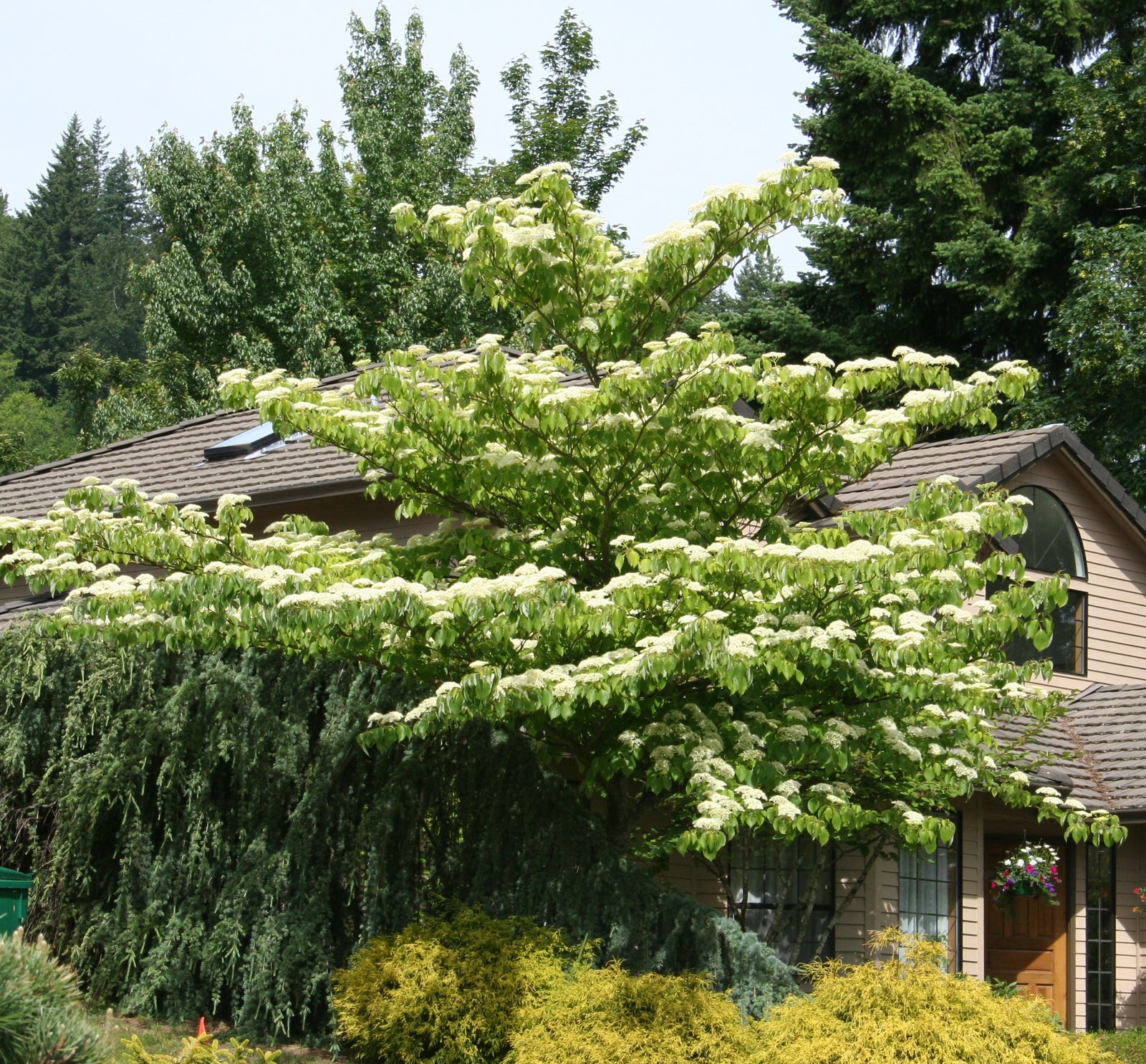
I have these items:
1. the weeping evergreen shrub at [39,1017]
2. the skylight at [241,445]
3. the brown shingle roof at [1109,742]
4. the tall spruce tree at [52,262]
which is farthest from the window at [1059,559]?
the tall spruce tree at [52,262]

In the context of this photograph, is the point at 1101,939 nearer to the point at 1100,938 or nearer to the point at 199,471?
the point at 1100,938

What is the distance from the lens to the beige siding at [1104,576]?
1639 centimetres

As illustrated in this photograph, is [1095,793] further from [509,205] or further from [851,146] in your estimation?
[851,146]

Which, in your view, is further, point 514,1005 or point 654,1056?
point 514,1005

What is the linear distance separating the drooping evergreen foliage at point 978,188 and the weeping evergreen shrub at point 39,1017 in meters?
19.5

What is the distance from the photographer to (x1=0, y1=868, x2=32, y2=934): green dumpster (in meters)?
9.24

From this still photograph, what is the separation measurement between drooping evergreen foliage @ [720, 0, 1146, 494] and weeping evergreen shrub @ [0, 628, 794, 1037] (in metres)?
15.0

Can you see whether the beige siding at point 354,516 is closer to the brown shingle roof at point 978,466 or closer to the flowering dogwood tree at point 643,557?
the flowering dogwood tree at point 643,557

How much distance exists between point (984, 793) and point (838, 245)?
47.2 ft

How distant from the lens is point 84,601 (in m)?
8.83

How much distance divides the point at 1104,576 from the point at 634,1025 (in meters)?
10.9

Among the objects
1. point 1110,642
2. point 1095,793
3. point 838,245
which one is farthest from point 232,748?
point 838,245

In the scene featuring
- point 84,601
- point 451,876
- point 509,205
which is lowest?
point 451,876

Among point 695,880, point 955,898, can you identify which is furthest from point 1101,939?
point 695,880
